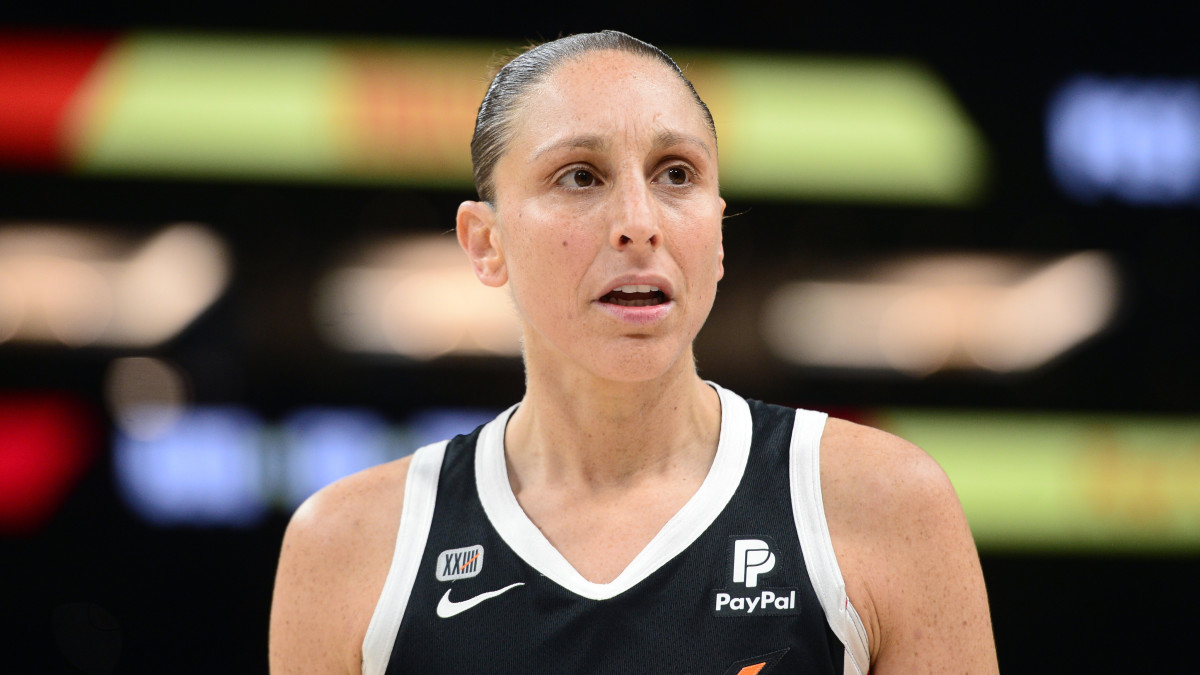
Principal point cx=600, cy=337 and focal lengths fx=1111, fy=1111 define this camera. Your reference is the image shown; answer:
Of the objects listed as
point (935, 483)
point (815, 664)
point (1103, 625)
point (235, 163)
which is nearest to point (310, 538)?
point (815, 664)

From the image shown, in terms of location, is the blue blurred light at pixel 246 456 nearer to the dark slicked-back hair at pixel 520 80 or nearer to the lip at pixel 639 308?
the dark slicked-back hair at pixel 520 80

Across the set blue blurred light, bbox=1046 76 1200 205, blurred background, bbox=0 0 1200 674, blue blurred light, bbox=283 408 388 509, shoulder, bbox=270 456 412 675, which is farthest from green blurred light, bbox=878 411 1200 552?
shoulder, bbox=270 456 412 675

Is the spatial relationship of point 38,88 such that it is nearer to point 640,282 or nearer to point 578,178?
point 578,178

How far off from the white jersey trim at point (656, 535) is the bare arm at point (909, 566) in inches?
6.7

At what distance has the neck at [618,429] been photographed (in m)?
1.90

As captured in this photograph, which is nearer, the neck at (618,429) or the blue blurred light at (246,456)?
the neck at (618,429)

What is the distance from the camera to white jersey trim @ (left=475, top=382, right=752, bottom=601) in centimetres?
174

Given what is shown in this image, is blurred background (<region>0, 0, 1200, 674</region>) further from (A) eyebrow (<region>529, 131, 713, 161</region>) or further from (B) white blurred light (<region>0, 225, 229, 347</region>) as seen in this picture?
(A) eyebrow (<region>529, 131, 713, 161</region>)

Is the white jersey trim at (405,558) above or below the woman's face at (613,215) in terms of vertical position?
below

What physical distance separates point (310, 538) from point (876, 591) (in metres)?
0.96

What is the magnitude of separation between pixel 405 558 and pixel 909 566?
815mm

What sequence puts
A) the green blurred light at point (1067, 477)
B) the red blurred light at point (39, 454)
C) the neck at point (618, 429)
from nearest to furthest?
the neck at point (618, 429) < the red blurred light at point (39, 454) < the green blurred light at point (1067, 477)

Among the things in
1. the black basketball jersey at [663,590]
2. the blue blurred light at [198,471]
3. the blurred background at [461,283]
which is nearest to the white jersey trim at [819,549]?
the black basketball jersey at [663,590]

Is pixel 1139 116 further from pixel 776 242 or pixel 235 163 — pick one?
pixel 235 163
